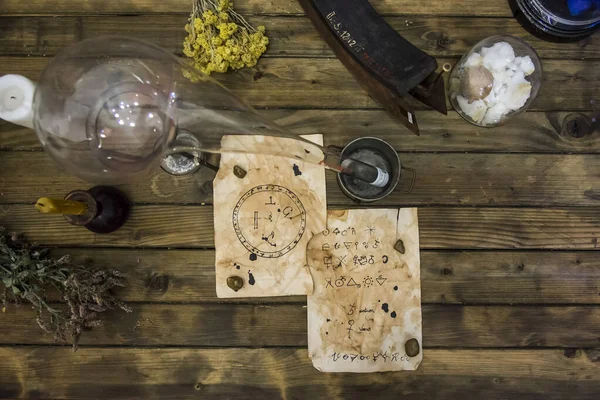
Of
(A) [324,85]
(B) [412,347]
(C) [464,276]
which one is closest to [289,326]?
(B) [412,347]

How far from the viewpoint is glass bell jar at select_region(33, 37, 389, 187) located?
1.70 ft

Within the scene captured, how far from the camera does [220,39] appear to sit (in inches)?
Answer: 28.8

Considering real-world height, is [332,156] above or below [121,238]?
above

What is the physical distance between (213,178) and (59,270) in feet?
0.93

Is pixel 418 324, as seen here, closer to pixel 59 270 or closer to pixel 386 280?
pixel 386 280

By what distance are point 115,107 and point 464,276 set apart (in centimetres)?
60

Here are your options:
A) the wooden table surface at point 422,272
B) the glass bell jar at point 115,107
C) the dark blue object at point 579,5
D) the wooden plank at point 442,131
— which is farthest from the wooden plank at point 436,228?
the dark blue object at point 579,5

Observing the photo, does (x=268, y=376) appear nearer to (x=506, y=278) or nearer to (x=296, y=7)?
(x=506, y=278)

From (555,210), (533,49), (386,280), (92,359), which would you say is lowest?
(92,359)

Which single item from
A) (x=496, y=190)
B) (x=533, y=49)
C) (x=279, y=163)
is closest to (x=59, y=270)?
(x=279, y=163)

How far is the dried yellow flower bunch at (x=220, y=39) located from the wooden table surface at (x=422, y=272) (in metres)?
0.04

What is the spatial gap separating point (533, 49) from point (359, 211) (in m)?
0.39

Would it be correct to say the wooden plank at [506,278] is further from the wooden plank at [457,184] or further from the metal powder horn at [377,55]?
the metal powder horn at [377,55]

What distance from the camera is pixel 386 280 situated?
2.50 ft
